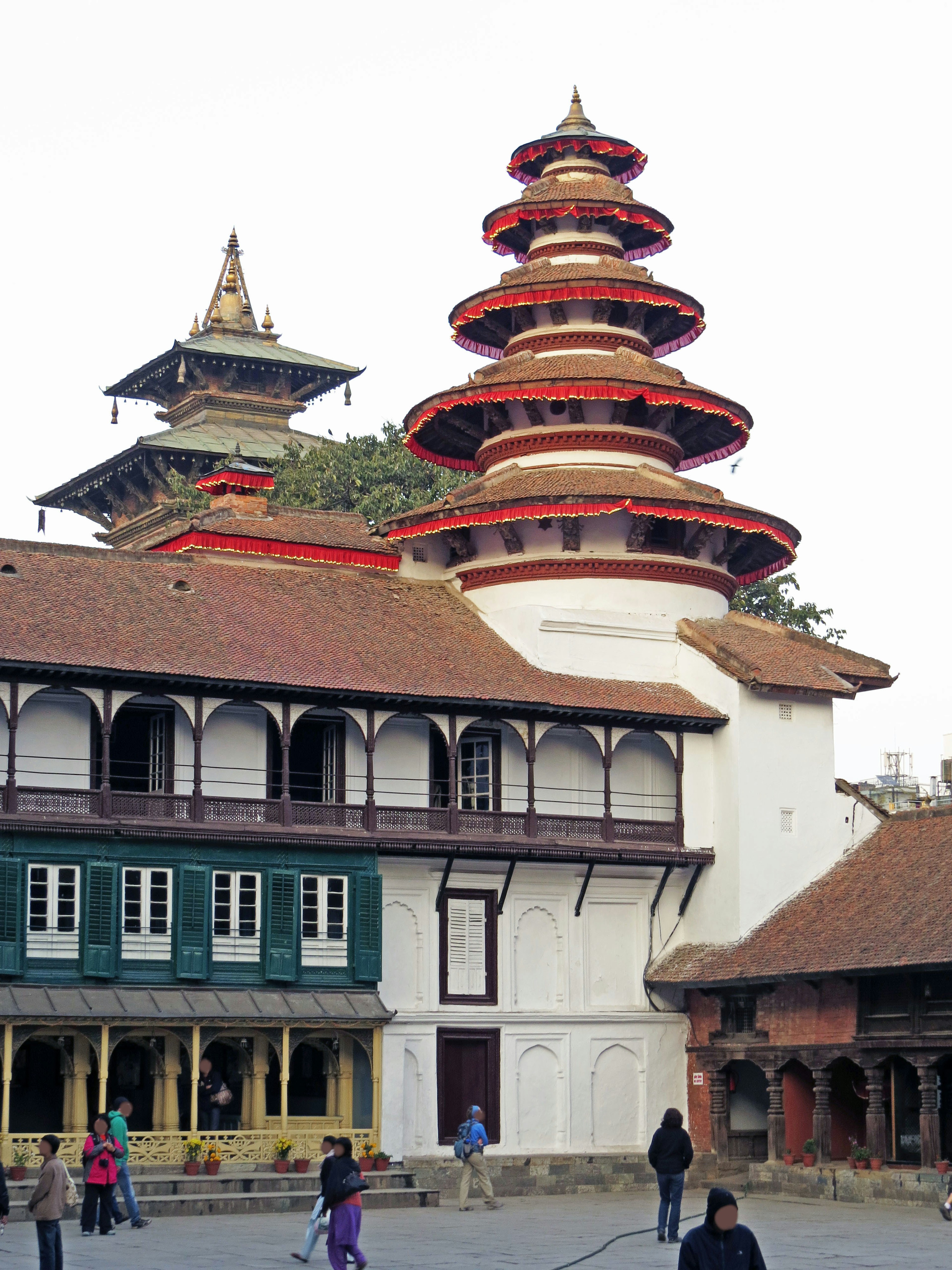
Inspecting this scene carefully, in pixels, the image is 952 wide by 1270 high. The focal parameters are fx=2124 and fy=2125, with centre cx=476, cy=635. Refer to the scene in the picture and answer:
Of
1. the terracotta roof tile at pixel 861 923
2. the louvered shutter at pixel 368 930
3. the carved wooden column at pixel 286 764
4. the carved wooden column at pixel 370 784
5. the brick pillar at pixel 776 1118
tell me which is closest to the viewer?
the terracotta roof tile at pixel 861 923

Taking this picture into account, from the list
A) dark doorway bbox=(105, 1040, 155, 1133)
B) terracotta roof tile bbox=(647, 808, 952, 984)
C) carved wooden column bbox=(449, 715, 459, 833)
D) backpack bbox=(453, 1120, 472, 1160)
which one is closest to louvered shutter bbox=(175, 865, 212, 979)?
dark doorway bbox=(105, 1040, 155, 1133)

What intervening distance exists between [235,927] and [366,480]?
3013 centimetres

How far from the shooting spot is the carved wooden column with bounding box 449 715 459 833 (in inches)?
1542

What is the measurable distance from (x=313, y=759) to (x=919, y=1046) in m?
12.4

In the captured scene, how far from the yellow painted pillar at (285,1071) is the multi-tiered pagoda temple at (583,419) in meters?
11.7

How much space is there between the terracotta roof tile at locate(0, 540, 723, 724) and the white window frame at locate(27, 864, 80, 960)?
3.49m

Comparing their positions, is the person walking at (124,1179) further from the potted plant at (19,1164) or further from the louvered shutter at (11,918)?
the louvered shutter at (11,918)

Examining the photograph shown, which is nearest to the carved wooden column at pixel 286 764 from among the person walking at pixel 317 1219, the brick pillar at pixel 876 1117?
the brick pillar at pixel 876 1117

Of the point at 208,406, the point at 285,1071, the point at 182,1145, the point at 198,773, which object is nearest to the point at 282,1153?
the point at 285,1071

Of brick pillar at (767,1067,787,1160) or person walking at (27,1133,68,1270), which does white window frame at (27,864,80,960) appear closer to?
brick pillar at (767,1067,787,1160)

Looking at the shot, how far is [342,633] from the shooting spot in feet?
134

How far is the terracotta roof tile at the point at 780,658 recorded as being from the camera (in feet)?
138

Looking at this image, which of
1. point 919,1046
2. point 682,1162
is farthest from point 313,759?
point 682,1162

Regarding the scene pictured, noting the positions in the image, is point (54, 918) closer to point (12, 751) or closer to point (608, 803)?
point (12, 751)
